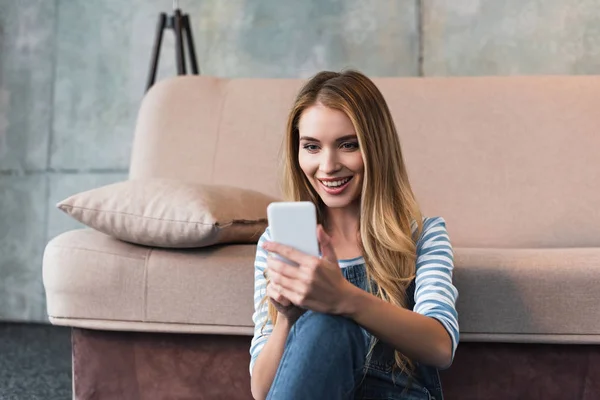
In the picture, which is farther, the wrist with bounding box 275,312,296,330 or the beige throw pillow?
the beige throw pillow

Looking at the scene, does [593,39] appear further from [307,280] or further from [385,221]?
[307,280]

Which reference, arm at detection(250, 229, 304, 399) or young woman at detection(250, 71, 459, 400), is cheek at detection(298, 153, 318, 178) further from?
arm at detection(250, 229, 304, 399)

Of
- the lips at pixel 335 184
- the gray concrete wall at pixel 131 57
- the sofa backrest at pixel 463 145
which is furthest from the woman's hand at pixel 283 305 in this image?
the gray concrete wall at pixel 131 57

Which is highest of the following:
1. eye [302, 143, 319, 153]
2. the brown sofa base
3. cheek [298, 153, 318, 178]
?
eye [302, 143, 319, 153]

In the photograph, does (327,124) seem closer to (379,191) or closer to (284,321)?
(379,191)

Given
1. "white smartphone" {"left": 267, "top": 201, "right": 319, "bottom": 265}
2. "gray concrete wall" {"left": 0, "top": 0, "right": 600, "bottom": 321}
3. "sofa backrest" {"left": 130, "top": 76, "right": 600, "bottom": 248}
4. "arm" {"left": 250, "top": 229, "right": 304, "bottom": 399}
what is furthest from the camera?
"gray concrete wall" {"left": 0, "top": 0, "right": 600, "bottom": 321}

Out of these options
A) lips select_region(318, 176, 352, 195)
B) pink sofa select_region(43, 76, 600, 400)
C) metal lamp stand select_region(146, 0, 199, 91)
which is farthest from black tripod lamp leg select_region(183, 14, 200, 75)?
lips select_region(318, 176, 352, 195)

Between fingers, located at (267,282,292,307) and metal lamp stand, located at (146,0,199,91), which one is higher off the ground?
metal lamp stand, located at (146,0,199,91)

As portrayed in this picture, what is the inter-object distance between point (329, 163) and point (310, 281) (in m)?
0.31

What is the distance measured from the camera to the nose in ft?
4.42

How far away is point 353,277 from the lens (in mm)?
1399

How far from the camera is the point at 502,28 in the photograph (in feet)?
10.3

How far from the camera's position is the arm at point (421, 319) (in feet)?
3.75

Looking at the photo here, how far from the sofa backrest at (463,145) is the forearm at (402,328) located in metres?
1.10
